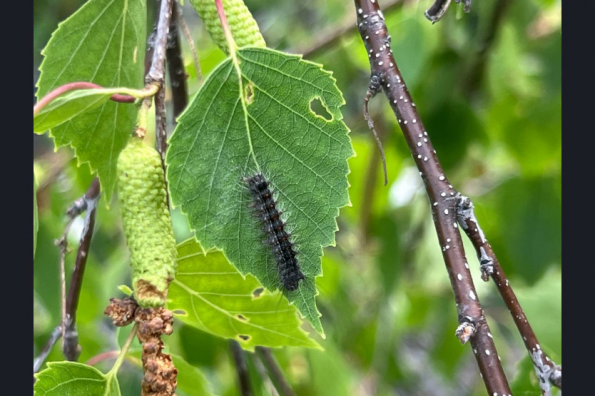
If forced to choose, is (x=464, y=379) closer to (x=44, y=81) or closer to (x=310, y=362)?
(x=310, y=362)

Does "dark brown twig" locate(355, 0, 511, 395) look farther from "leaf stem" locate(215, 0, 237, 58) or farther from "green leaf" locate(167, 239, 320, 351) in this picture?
"green leaf" locate(167, 239, 320, 351)

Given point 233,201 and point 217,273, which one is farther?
point 217,273

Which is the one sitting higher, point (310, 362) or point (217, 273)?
point (310, 362)

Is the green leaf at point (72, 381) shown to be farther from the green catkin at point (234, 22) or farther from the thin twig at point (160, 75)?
the green catkin at point (234, 22)

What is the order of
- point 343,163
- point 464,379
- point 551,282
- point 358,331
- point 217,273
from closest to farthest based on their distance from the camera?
point 343,163, point 217,273, point 551,282, point 358,331, point 464,379

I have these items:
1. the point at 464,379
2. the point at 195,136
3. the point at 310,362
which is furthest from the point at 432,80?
the point at 464,379

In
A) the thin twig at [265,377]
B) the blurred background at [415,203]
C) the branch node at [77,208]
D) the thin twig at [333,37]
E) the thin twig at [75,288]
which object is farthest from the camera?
the thin twig at [333,37]

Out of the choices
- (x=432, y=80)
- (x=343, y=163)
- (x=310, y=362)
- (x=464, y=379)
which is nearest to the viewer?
(x=343, y=163)

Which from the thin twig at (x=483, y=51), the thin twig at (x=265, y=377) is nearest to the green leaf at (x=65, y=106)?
the thin twig at (x=265, y=377)
